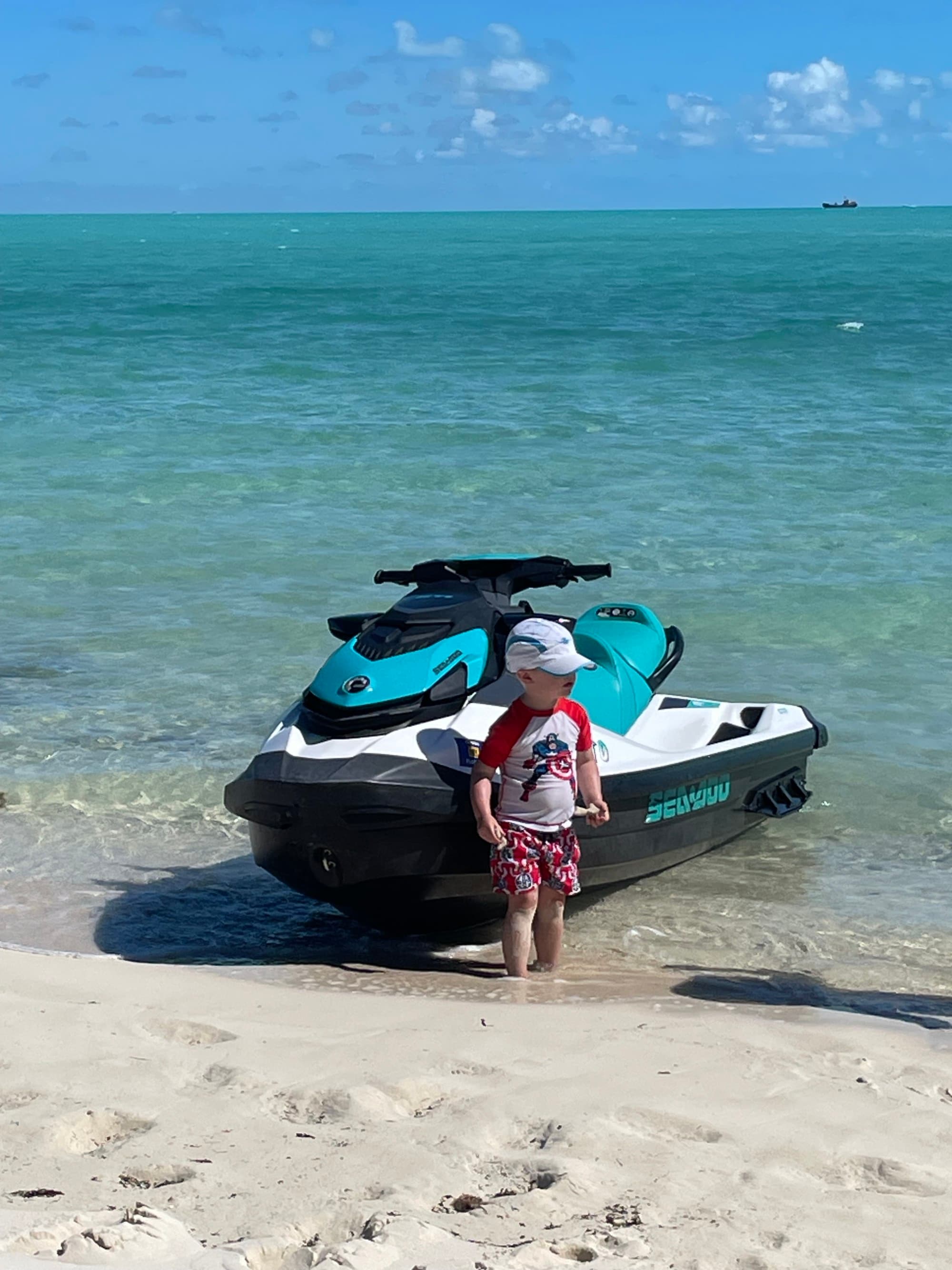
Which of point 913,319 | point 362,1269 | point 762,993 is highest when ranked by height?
point 913,319

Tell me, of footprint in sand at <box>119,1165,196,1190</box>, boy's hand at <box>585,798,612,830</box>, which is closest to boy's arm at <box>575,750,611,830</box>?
boy's hand at <box>585,798,612,830</box>

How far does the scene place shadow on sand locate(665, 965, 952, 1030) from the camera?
5051 mm

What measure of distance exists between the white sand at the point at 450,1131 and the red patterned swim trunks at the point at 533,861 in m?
0.46

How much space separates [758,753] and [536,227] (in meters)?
179

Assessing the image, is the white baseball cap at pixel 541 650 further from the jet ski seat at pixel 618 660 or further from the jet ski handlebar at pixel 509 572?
the jet ski handlebar at pixel 509 572

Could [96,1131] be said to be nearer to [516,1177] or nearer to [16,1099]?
[16,1099]

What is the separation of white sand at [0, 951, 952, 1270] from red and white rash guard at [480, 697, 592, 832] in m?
0.64

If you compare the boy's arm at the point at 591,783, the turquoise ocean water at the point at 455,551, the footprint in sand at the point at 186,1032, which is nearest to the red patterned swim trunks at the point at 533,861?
the boy's arm at the point at 591,783

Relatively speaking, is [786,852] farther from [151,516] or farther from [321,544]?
[151,516]

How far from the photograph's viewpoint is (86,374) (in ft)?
84.5

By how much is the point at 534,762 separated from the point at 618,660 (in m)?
1.24

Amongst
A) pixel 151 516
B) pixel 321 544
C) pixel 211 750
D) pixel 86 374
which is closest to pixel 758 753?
pixel 211 750

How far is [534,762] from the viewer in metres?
5.05

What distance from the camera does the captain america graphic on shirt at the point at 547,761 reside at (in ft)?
16.6
